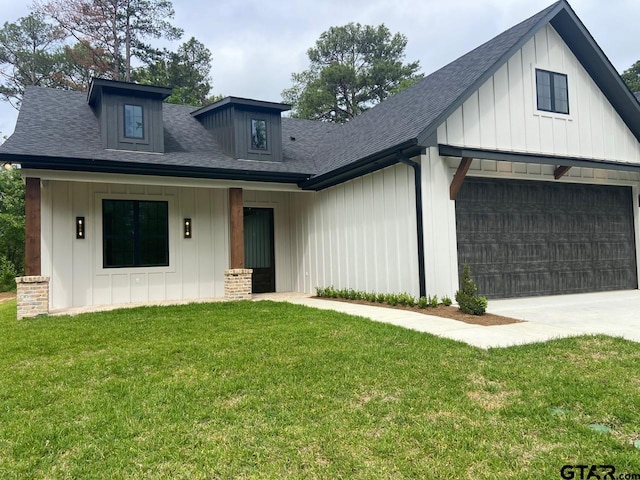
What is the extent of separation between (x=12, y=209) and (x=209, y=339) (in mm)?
17152

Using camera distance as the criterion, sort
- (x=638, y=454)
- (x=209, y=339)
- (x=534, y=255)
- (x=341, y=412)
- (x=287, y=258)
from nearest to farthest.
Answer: (x=638, y=454)
(x=341, y=412)
(x=209, y=339)
(x=534, y=255)
(x=287, y=258)

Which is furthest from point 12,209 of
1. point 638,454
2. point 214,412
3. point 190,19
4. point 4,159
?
point 638,454

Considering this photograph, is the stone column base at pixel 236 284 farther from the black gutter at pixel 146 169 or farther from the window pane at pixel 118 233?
the window pane at pixel 118 233

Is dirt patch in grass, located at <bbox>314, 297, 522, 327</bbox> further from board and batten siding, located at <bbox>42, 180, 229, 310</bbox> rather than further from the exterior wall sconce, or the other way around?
the exterior wall sconce

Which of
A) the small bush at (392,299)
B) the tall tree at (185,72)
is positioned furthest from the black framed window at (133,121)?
the tall tree at (185,72)

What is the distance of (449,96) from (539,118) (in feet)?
7.62

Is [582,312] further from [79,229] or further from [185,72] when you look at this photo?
[185,72]

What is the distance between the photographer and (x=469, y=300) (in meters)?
7.27

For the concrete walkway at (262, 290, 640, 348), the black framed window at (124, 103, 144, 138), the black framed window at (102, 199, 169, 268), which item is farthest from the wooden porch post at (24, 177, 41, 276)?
the concrete walkway at (262, 290, 640, 348)

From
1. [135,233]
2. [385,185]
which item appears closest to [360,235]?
[385,185]

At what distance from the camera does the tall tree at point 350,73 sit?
30531 mm

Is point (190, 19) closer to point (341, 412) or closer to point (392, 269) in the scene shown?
point (392, 269)

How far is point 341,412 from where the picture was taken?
11.1ft

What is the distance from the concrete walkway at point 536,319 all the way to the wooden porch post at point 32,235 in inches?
215
